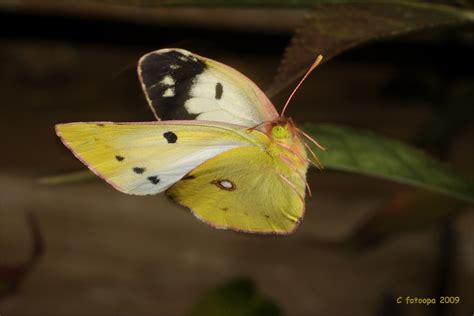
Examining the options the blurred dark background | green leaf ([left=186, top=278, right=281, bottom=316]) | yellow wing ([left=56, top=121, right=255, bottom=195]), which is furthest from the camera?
the blurred dark background

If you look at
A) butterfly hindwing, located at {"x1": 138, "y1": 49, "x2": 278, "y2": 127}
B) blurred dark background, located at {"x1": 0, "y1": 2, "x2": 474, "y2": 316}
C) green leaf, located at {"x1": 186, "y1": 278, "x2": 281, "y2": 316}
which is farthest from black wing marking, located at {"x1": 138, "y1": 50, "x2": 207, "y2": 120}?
blurred dark background, located at {"x1": 0, "y1": 2, "x2": 474, "y2": 316}

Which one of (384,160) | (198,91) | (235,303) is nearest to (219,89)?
(198,91)

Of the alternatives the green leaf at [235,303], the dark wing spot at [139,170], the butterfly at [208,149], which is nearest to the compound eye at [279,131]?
the butterfly at [208,149]

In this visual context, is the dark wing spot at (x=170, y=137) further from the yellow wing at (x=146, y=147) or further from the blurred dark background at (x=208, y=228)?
the blurred dark background at (x=208, y=228)

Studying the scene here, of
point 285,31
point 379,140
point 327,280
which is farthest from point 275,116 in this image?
point 285,31

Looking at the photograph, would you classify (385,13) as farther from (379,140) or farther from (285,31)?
(285,31)

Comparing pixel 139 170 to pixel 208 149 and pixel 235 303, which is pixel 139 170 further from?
pixel 235 303

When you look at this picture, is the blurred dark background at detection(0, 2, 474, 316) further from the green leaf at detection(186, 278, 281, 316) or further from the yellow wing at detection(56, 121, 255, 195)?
the yellow wing at detection(56, 121, 255, 195)
